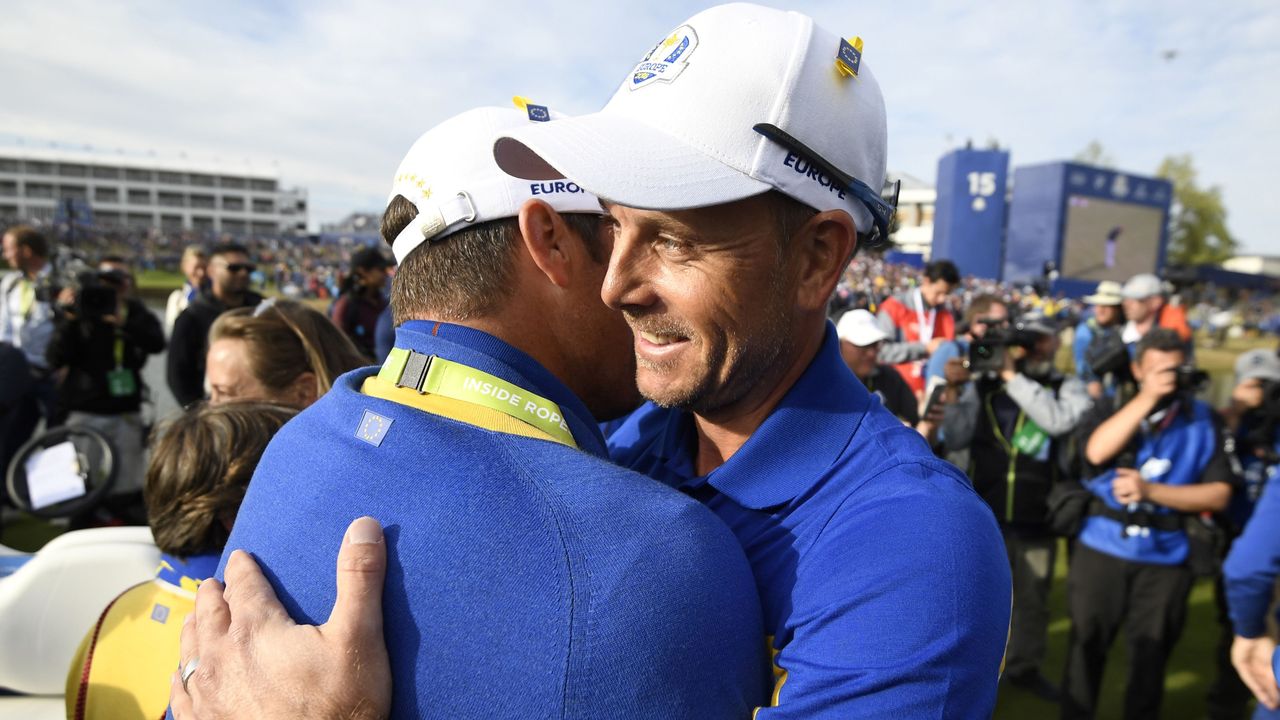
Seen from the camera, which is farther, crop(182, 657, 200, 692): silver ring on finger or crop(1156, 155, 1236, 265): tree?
crop(1156, 155, 1236, 265): tree

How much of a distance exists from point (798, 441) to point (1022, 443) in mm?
3540

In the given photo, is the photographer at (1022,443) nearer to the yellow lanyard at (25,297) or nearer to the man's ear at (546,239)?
the man's ear at (546,239)

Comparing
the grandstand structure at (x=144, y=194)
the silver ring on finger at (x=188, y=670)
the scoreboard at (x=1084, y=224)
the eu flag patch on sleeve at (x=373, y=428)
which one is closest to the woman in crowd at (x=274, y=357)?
the silver ring on finger at (x=188, y=670)

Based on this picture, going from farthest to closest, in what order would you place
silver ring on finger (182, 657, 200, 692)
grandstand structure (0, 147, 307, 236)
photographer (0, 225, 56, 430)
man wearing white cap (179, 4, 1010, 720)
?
grandstand structure (0, 147, 307, 236), photographer (0, 225, 56, 430), silver ring on finger (182, 657, 200, 692), man wearing white cap (179, 4, 1010, 720)

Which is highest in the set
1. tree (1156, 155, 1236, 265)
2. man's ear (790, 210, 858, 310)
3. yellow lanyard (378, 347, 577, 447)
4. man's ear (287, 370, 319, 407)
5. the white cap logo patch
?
tree (1156, 155, 1236, 265)

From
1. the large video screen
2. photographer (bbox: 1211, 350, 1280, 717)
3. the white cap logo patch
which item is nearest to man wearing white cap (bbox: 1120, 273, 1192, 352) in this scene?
photographer (bbox: 1211, 350, 1280, 717)

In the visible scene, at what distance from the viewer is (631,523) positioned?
0.84 metres

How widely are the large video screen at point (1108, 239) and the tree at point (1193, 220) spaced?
2298 cm

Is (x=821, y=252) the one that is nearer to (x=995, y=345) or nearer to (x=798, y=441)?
(x=798, y=441)

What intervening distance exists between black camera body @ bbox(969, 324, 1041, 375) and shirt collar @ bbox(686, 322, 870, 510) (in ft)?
11.1

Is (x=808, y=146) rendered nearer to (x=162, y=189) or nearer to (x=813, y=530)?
(x=813, y=530)

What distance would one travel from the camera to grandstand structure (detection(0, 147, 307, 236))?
80.6 m

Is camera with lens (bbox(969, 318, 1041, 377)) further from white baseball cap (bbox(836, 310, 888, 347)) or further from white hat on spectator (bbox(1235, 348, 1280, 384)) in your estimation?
white hat on spectator (bbox(1235, 348, 1280, 384))

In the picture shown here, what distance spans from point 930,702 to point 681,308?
0.61 m
